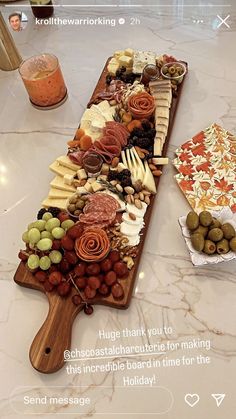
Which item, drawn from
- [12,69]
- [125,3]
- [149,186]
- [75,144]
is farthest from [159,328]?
[125,3]

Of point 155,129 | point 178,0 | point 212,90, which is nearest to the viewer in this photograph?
point 155,129

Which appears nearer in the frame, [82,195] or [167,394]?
[167,394]

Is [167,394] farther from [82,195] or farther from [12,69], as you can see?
[12,69]

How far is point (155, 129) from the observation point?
122 centimetres

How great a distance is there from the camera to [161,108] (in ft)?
4.14

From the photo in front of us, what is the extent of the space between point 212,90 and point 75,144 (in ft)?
1.87

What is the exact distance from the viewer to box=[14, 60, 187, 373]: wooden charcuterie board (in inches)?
34.9

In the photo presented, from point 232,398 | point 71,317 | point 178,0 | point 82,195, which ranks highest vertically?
point 178,0

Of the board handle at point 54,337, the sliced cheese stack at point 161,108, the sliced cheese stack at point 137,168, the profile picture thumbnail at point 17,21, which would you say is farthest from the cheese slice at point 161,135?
the profile picture thumbnail at point 17,21

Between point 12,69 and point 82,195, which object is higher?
point 12,69

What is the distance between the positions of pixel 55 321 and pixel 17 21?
1.36 m

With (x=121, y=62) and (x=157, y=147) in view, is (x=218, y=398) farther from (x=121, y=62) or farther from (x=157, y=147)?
(x=121, y=62)

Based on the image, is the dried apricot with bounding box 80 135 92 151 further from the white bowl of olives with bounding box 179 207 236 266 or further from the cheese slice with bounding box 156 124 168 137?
the white bowl of olives with bounding box 179 207 236 266

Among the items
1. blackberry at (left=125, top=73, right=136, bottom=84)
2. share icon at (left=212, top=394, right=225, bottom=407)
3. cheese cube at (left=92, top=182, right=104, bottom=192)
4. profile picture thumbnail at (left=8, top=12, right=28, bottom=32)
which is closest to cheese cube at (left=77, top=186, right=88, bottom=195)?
cheese cube at (left=92, top=182, right=104, bottom=192)
